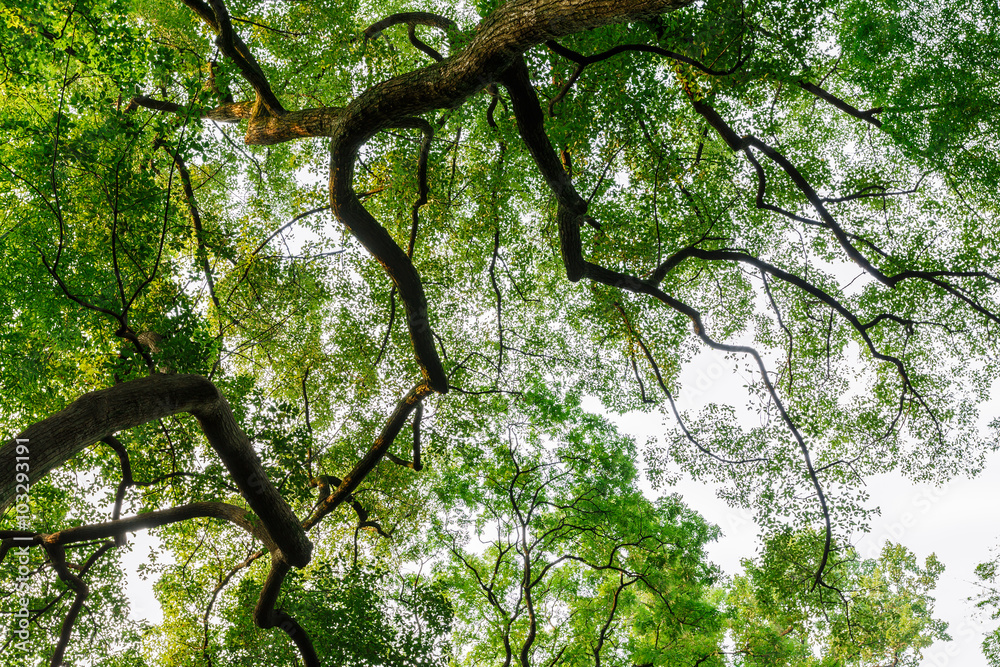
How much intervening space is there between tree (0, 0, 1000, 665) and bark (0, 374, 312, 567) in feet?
0.10

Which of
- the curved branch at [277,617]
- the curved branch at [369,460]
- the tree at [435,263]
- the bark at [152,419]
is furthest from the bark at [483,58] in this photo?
the curved branch at [277,617]

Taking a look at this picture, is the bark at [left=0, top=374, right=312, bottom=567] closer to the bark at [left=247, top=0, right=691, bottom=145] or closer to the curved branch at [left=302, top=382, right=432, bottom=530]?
the curved branch at [left=302, top=382, right=432, bottom=530]

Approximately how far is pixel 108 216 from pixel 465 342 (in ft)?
20.9

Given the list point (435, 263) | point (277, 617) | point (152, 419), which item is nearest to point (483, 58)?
point (152, 419)

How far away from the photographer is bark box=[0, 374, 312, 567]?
3.43 metres

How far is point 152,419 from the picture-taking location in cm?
418

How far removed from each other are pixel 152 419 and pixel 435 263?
6.33 m

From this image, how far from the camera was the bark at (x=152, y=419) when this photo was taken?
3434 millimetres

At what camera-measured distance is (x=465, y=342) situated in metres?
10.9

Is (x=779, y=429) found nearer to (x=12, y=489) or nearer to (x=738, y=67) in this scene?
(x=738, y=67)

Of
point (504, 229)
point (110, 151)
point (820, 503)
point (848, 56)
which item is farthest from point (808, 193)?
point (110, 151)

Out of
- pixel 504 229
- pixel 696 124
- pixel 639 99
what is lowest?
pixel 639 99

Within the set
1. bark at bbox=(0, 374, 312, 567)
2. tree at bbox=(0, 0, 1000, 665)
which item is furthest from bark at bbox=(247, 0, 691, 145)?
bark at bbox=(0, 374, 312, 567)

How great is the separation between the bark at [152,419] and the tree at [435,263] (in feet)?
0.10
